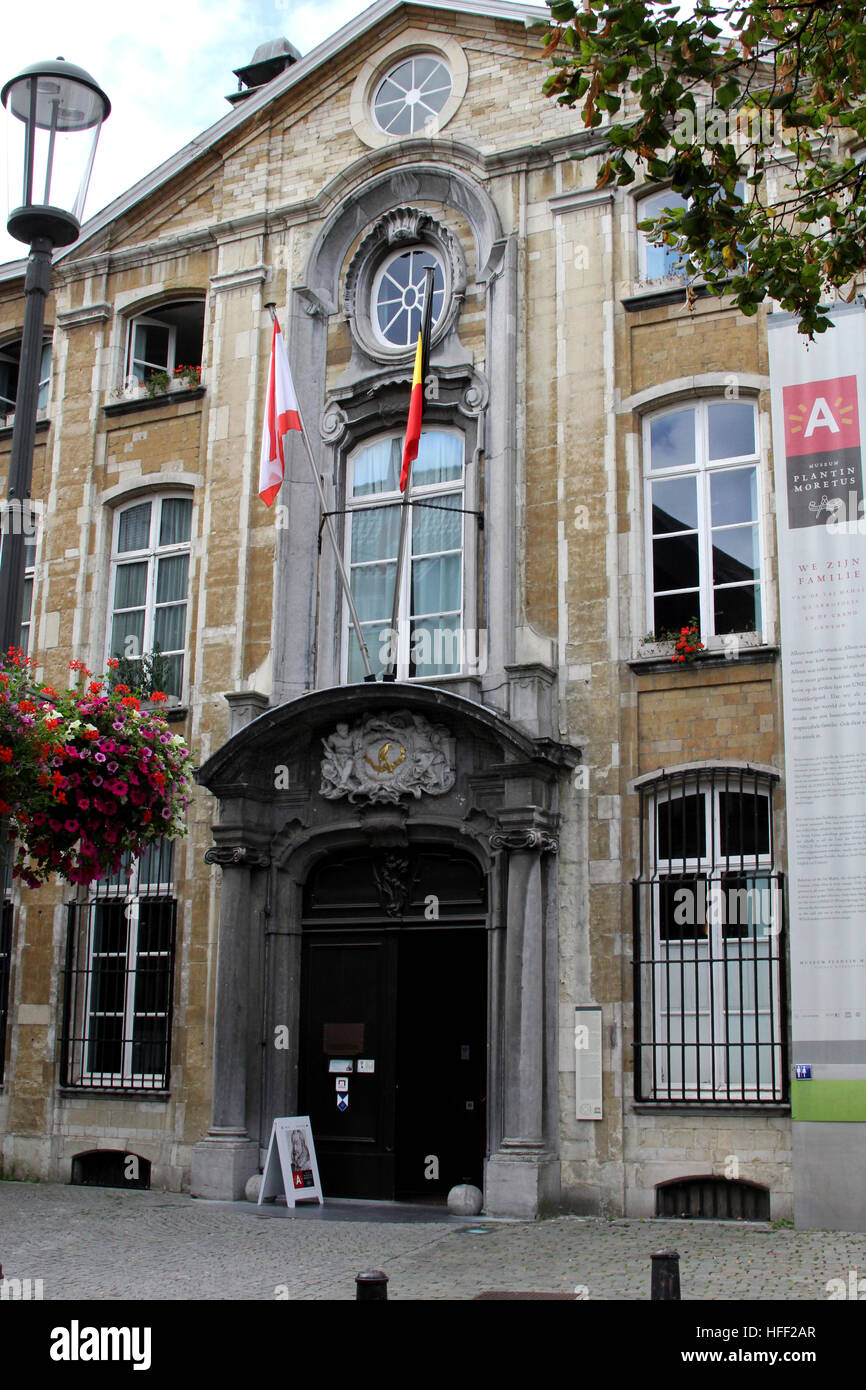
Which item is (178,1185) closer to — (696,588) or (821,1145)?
(821,1145)

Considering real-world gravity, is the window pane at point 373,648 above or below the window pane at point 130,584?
below

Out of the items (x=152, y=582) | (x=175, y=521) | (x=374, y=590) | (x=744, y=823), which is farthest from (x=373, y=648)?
(x=744, y=823)

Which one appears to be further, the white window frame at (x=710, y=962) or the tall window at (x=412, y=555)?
the tall window at (x=412, y=555)

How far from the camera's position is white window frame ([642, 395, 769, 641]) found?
44.8ft

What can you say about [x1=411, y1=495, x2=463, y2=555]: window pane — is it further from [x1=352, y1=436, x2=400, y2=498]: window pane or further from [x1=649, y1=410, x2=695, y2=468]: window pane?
[x1=649, y1=410, x2=695, y2=468]: window pane

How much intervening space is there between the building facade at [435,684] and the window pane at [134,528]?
0.17 feet

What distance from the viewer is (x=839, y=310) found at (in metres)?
13.2

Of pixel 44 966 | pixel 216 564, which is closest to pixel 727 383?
pixel 216 564

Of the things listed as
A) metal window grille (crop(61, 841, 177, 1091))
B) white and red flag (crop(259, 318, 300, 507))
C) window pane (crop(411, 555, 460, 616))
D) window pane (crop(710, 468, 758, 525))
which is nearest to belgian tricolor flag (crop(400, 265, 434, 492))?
window pane (crop(411, 555, 460, 616))

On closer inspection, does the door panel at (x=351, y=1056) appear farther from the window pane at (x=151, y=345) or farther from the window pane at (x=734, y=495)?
the window pane at (x=151, y=345)

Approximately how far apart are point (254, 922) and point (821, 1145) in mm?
5802

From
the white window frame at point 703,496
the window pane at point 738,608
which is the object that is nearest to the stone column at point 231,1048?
the white window frame at point 703,496

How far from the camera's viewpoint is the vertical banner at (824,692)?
12000 millimetres

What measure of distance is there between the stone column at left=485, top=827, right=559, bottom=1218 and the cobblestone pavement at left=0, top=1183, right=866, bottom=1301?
1.10ft
